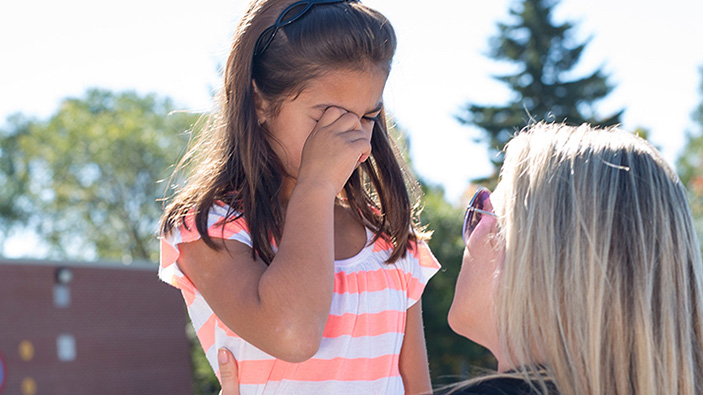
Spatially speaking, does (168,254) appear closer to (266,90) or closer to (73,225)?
(266,90)

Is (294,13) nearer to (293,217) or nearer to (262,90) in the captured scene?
(262,90)

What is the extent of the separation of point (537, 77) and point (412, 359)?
27537 millimetres

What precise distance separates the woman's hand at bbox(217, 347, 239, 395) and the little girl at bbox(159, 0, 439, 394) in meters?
0.02

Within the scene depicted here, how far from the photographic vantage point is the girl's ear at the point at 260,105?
2.26 meters

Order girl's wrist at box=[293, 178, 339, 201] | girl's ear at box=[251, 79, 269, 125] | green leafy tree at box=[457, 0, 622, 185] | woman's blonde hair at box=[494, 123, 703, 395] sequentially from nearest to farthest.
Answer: woman's blonde hair at box=[494, 123, 703, 395], girl's wrist at box=[293, 178, 339, 201], girl's ear at box=[251, 79, 269, 125], green leafy tree at box=[457, 0, 622, 185]

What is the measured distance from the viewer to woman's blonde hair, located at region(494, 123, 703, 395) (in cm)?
159

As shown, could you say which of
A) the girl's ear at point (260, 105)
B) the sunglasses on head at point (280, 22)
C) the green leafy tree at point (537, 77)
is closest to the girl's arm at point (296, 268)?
the girl's ear at point (260, 105)

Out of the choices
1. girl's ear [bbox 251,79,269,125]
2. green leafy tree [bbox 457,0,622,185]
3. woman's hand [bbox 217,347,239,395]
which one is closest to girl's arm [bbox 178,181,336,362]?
woman's hand [bbox 217,347,239,395]

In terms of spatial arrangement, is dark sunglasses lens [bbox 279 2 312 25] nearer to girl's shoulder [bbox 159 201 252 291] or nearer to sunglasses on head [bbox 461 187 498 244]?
girl's shoulder [bbox 159 201 252 291]

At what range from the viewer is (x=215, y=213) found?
2119 millimetres

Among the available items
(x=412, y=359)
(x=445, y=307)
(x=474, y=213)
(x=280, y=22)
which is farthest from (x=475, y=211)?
(x=445, y=307)

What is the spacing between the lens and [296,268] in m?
1.91

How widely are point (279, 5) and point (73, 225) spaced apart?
40505 millimetres

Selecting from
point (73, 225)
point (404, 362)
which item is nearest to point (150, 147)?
point (73, 225)
